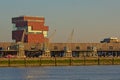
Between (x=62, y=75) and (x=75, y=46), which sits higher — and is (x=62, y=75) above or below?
below

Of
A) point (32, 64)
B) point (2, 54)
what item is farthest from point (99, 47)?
point (32, 64)

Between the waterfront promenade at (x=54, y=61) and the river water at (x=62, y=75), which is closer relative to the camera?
the river water at (x=62, y=75)

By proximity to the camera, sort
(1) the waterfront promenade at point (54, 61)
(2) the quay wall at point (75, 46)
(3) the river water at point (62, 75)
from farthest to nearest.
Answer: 1. (2) the quay wall at point (75, 46)
2. (1) the waterfront promenade at point (54, 61)
3. (3) the river water at point (62, 75)

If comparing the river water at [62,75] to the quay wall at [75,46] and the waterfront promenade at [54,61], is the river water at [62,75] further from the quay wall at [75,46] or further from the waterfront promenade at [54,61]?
the quay wall at [75,46]

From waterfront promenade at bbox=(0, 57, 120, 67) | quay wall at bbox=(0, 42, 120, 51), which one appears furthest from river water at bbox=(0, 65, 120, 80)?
quay wall at bbox=(0, 42, 120, 51)

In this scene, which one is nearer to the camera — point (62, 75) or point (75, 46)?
point (62, 75)

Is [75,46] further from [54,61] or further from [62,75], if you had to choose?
[62,75]

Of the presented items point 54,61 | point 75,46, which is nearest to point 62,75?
point 54,61

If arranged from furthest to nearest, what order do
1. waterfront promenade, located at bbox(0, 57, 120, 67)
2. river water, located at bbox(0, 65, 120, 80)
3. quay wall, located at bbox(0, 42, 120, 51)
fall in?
quay wall, located at bbox(0, 42, 120, 51) → waterfront promenade, located at bbox(0, 57, 120, 67) → river water, located at bbox(0, 65, 120, 80)

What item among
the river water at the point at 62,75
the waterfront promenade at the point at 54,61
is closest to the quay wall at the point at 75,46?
the waterfront promenade at the point at 54,61

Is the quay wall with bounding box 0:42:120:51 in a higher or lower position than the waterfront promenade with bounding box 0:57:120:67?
higher

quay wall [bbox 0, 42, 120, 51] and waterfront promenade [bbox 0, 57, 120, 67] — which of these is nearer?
waterfront promenade [bbox 0, 57, 120, 67]

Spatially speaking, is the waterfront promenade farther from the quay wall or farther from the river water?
the river water

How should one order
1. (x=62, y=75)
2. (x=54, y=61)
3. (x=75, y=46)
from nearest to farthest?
(x=62, y=75), (x=54, y=61), (x=75, y=46)
